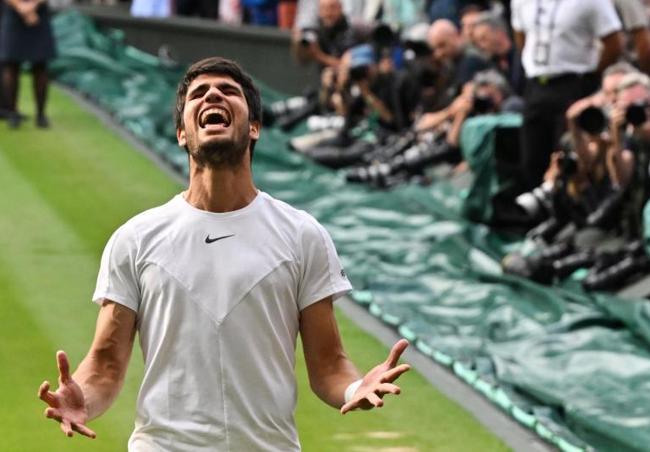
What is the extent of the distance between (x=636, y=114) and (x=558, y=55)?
1.35m

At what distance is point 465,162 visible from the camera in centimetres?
1300

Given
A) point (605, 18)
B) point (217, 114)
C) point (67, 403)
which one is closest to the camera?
point (67, 403)

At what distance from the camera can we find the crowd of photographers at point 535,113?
9.91 metres

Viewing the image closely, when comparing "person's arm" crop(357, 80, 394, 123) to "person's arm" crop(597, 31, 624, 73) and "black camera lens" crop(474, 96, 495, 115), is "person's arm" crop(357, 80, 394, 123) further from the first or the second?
"person's arm" crop(597, 31, 624, 73)

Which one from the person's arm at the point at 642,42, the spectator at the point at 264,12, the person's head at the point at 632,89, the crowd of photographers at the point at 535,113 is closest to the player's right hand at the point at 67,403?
the crowd of photographers at the point at 535,113

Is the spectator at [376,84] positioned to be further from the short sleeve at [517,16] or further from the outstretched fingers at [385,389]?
the outstretched fingers at [385,389]

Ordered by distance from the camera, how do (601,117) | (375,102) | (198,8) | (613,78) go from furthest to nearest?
1. (198,8)
2. (375,102)
3. (613,78)
4. (601,117)

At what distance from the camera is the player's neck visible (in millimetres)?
4156

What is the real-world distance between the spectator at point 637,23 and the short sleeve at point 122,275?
6903 millimetres

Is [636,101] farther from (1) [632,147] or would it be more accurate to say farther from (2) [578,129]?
(2) [578,129]

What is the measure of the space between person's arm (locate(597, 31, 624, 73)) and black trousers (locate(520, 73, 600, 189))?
10.7 inches

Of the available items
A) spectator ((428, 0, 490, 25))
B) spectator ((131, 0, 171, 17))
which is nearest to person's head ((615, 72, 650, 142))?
spectator ((428, 0, 490, 25))

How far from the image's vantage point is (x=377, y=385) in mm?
4004

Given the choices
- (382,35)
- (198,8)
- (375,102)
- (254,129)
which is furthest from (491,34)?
(198,8)
